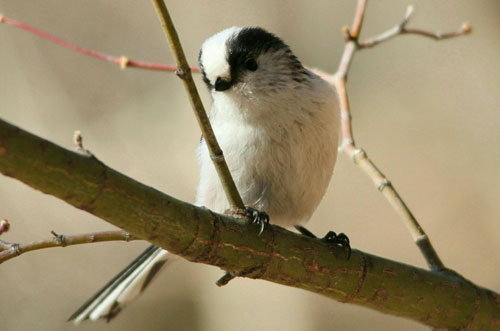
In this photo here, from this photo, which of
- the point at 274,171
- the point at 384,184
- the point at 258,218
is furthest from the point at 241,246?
the point at 384,184

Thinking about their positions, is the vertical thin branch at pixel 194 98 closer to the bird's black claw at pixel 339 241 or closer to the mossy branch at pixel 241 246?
the mossy branch at pixel 241 246

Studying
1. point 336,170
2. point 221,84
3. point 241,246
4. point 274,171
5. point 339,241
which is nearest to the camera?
point 241,246

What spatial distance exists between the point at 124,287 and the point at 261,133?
74 centimetres

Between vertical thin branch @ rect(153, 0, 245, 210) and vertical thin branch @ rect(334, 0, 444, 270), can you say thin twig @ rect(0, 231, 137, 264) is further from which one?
vertical thin branch @ rect(334, 0, 444, 270)

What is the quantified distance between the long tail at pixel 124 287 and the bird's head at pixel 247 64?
2.17 feet

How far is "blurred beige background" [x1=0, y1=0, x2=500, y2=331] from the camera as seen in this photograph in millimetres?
3766

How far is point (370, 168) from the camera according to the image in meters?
2.30

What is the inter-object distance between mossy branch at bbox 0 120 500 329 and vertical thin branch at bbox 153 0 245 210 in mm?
76

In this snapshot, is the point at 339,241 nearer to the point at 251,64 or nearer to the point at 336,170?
the point at 251,64

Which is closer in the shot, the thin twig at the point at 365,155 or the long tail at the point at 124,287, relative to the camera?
the thin twig at the point at 365,155

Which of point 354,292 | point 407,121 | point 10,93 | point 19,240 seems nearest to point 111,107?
point 10,93

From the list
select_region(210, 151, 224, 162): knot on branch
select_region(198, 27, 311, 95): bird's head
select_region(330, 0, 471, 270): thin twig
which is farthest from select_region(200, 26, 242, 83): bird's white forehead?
select_region(210, 151, 224, 162): knot on branch

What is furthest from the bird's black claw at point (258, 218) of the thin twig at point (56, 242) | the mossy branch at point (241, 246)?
the thin twig at point (56, 242)

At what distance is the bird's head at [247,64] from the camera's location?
2229mm
